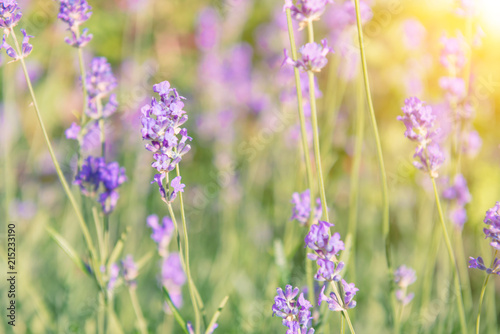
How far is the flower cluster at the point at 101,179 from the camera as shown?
1067mm

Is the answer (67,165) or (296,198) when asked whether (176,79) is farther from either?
(296,198)

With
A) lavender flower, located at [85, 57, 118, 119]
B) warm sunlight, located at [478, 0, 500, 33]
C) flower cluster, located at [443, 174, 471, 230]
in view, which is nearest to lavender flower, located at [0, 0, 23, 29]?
lavender flower, located at [85, 57, 118, 119]

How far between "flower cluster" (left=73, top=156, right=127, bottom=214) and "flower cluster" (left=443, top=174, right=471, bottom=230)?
2.83 ft

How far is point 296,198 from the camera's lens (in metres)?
1.05

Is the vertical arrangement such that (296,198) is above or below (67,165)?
above

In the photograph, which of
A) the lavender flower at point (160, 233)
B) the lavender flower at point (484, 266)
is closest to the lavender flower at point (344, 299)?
the lavender flower at point (484, 266)

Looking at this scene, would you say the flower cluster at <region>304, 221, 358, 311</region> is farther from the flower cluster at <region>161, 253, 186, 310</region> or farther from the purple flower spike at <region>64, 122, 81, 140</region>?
the flower cluster at <region>161, 253, 186, 310</region>

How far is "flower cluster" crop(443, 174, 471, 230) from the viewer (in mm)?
1276

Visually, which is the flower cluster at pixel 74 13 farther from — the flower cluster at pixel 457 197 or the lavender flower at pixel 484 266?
the flower cluster at pixel 457 197

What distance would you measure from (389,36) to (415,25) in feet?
4.72

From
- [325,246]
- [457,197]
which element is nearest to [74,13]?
[325,246]

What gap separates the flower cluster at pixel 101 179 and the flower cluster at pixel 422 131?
0.63 m

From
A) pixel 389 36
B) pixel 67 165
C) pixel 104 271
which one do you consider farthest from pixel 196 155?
pixel 104 271

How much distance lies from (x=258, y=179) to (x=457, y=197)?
68.3 inches
